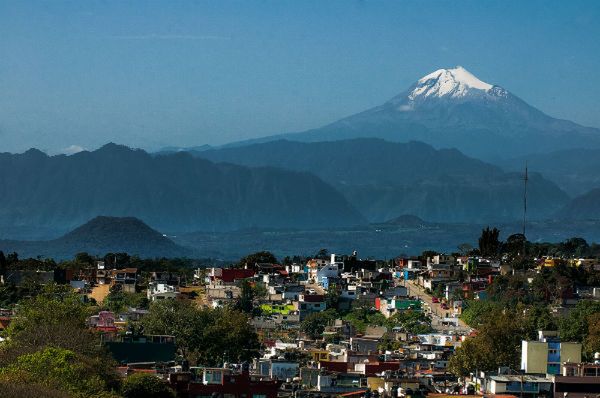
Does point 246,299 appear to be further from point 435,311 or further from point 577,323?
point 577,323

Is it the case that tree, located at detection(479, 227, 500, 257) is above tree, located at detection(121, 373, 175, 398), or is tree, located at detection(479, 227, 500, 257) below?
above


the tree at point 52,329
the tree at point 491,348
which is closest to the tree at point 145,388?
the tree at point 52,329

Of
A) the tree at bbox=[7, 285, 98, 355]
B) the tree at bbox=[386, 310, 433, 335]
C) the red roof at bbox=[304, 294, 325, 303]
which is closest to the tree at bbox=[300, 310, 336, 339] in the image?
the tree at bbox=[386, 310, 433, 335]

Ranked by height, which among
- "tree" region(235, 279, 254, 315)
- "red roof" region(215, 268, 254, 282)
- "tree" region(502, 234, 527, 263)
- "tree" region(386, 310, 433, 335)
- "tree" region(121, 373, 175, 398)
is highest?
"tree" region(502, 234, 527, 263)

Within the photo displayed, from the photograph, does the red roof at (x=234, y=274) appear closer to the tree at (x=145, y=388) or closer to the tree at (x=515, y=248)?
the tree at (x=515, y=248)

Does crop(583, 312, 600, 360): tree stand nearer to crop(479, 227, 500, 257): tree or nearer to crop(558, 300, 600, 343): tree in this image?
crop(558, 300, 600, 343): tree

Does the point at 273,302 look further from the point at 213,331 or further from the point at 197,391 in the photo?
the point at 197,391

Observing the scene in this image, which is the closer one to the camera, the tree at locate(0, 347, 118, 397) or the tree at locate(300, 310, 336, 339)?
the tree at locate(0, 347, 118, 397)
